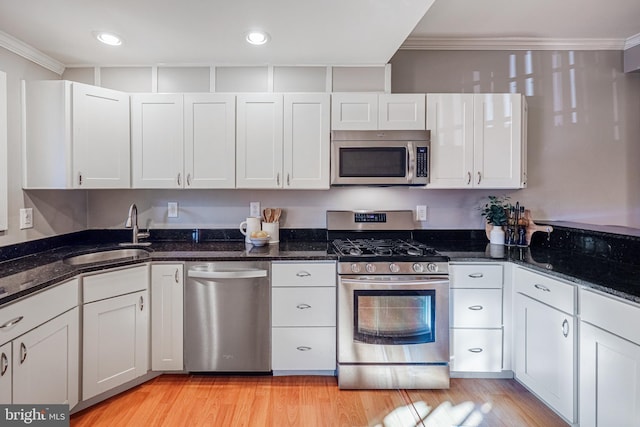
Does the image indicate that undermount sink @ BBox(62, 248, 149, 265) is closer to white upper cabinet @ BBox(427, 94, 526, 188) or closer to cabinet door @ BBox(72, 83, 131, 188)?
cabinet door @ BBox(72, 83, 131, 188)

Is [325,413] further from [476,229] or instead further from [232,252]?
[476,229]

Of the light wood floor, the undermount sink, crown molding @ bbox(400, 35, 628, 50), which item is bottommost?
the light wood floor

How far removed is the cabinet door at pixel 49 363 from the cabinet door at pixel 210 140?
121 centimetres

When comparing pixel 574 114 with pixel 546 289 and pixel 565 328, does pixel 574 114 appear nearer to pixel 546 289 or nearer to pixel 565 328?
pixel 546 289

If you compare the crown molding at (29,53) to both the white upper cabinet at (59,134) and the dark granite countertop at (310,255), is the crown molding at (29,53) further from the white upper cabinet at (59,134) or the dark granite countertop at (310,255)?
the dark granite countertop at (310,255)

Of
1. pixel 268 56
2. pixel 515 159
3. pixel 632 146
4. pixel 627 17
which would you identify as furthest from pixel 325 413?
pixel 627 17

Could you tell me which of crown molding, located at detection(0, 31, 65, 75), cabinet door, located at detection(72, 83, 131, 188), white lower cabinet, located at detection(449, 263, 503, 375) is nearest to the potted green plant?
white lower cabinet, located at detection(449, 263, 503, 375)

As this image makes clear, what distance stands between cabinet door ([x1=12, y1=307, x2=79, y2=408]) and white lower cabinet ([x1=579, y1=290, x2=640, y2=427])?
2633mm

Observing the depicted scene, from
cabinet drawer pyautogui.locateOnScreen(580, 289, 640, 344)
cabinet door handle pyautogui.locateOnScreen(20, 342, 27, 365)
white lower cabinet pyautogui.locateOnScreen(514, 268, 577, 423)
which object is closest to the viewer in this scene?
cabinet drawer pyautogui.locateOnScreen(580, 289, 640, 344)

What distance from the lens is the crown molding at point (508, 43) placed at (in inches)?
114

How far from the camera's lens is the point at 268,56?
2590 millimetres

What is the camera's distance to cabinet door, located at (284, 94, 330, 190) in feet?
8.63

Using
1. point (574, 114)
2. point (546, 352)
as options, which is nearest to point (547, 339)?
point (546, 352)

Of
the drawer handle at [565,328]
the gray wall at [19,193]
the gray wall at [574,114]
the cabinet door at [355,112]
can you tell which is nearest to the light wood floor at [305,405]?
the drawer handle at [565,328]
